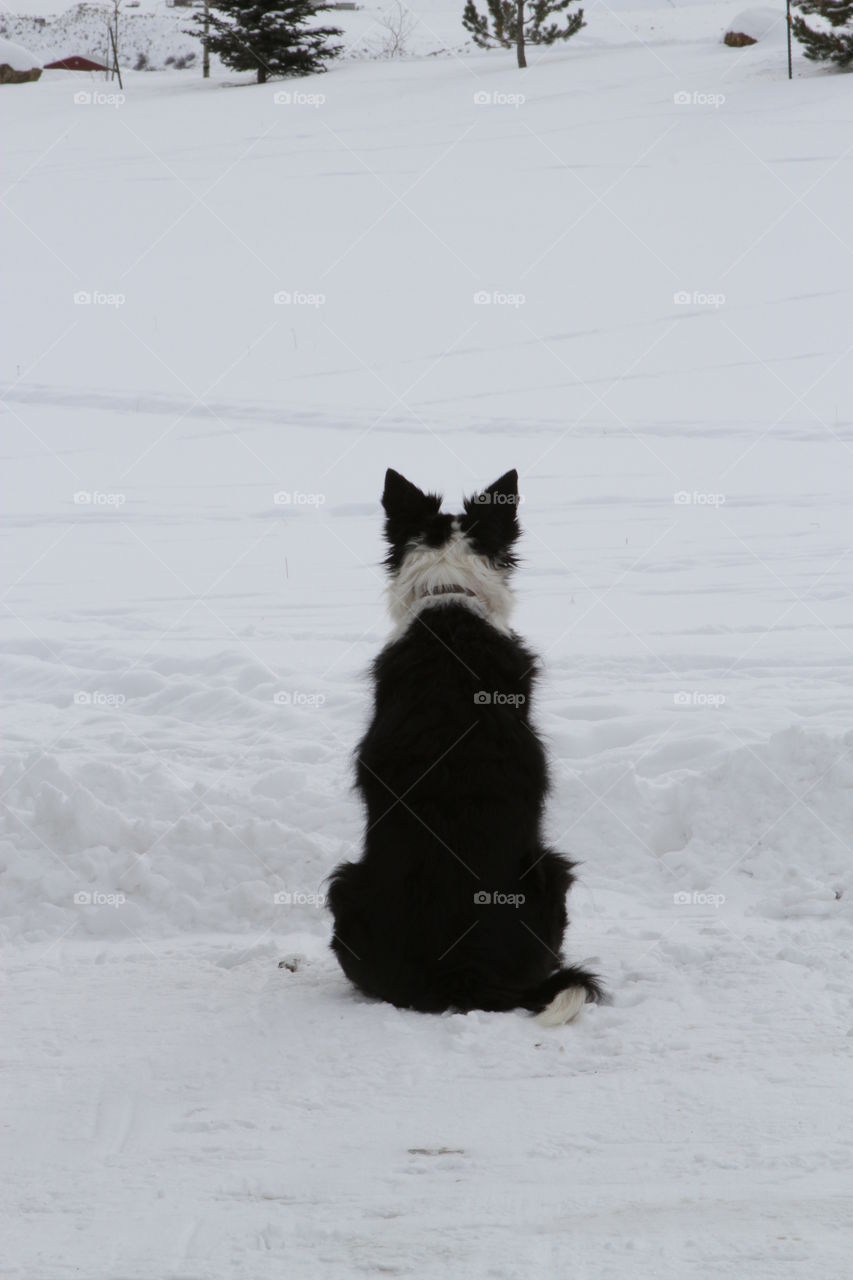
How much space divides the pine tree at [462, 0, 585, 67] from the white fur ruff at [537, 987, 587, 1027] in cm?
4729

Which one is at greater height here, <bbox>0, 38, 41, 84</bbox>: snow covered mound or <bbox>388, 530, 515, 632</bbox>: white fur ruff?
<bbox>388, 530, 515, 632</bbox>: white fur ruff

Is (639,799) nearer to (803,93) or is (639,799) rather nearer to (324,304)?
(324,304)

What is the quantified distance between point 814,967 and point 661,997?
61cm

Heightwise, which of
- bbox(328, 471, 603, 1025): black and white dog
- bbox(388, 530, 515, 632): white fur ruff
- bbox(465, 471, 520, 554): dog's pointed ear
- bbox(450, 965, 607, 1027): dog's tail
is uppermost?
bbox(465, 471, 520, 554): dog's pointed ear

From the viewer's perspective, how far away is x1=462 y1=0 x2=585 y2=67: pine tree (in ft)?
154

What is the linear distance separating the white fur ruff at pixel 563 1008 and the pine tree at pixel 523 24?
47.3 metres

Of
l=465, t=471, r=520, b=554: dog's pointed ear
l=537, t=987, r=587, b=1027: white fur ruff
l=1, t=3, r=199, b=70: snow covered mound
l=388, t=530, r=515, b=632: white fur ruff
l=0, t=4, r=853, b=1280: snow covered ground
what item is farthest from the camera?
l=1, t=3, r=199, b=70: snow covered mound

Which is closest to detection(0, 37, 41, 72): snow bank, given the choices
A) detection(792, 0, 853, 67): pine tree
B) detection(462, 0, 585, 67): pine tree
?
detection(462, 0, 585, 67): pine tree

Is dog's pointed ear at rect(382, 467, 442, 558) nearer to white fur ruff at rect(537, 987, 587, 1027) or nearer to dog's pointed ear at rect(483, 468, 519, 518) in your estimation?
dog's pointed ear at rect(483, 468, 519, 518)

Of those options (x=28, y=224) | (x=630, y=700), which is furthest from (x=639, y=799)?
(x=28, y=224)

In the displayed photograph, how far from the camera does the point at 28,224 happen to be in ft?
102

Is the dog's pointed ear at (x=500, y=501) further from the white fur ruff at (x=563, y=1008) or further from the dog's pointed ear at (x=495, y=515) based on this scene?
the white fur ruff at (x=563, y=1008)

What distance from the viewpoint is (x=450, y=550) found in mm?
4691

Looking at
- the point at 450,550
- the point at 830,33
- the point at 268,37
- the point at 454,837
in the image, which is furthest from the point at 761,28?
the point at 454,837
